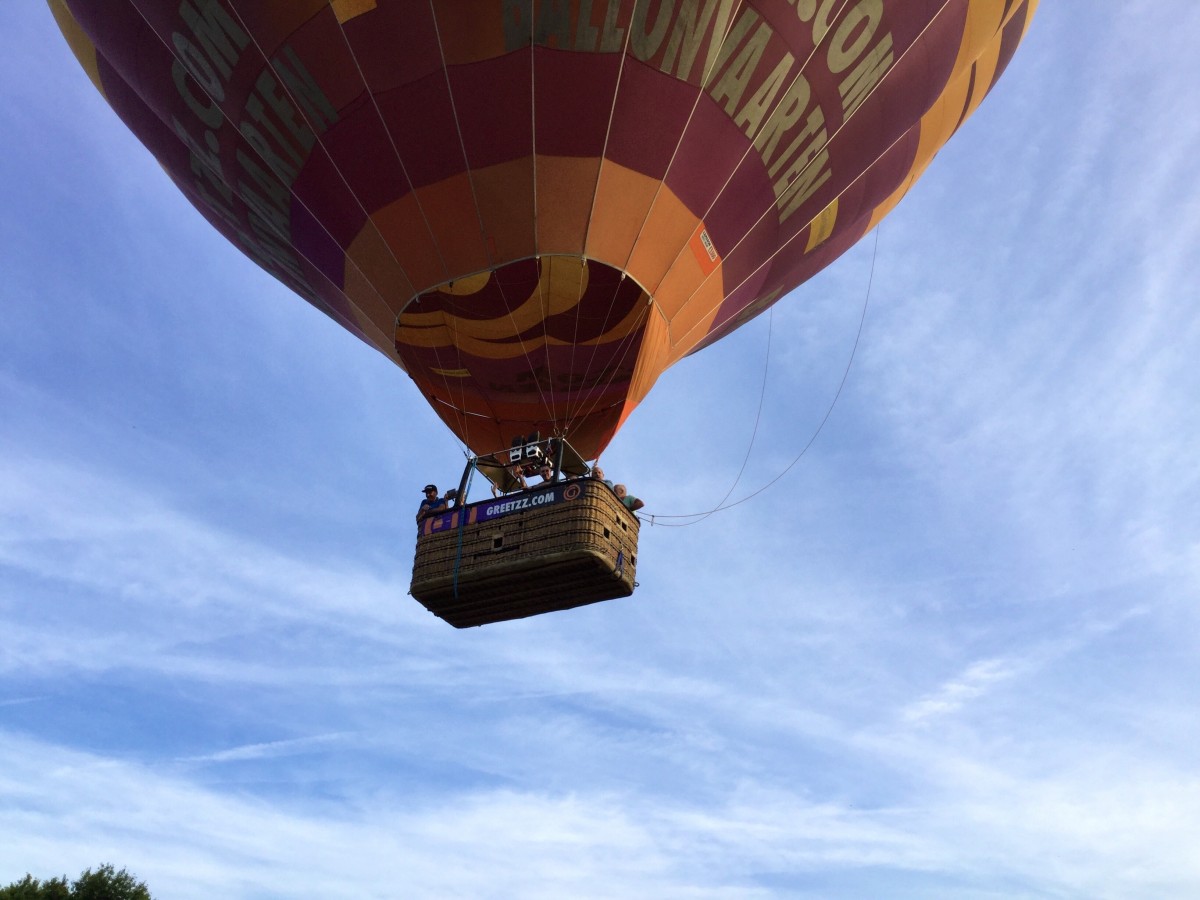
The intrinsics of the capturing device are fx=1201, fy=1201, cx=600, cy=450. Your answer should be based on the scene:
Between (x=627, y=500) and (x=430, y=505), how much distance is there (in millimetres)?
1735

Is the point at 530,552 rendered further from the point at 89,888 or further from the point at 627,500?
the point at 89,888

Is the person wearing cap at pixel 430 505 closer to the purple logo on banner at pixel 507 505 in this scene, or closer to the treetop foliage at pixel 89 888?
the purple logo on banner at pixel 507 505

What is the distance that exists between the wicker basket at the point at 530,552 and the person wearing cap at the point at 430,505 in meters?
0.08

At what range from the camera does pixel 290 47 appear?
973 centimetres

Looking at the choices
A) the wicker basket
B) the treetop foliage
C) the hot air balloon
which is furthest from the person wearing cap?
the treetop foliage

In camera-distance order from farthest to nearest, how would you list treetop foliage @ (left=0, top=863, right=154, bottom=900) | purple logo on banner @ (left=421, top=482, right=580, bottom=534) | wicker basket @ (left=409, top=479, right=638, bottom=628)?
treetop foliage @ (left=0, top=863, right=154, bottom=900)
purple logo on banner @ (left=421, top=482, right=580, bottom=534)
wicker basket @ (left=409, top=479, right=638, bottom=628)

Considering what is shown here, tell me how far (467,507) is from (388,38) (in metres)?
3.82

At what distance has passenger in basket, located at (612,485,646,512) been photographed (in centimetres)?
1016

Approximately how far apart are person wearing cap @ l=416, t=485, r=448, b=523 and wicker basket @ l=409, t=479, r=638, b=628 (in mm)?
81

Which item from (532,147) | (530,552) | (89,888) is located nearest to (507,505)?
(530,552)

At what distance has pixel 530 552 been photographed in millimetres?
9555

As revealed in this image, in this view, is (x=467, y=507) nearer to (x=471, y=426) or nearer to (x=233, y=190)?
(x=471, y=426)

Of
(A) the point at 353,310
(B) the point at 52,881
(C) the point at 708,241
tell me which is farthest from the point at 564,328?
(B) the point at 52,881

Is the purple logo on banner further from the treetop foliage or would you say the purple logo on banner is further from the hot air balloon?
the treetop foliage
